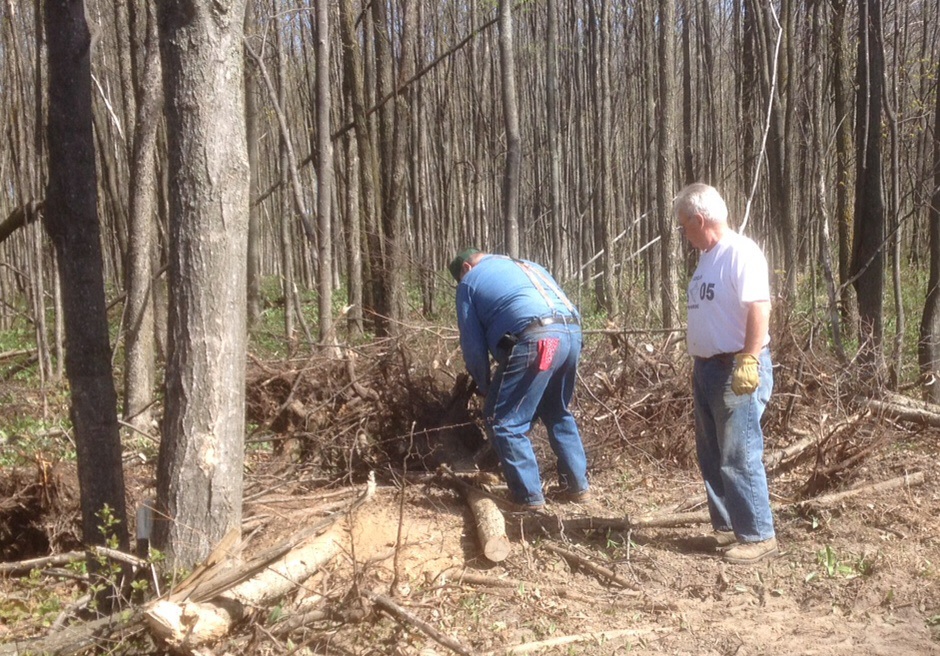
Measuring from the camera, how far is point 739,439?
4.50 metres

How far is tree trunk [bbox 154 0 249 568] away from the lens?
3832 millimetres

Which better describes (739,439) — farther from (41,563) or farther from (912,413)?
(41,563)

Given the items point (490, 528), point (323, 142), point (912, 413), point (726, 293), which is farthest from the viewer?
point (323, 142)

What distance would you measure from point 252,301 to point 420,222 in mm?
7240

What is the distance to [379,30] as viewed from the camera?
11.2m

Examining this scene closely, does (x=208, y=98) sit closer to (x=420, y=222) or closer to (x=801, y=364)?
(x=801, y=364)

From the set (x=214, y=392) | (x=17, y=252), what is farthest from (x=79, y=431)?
(x=17, y=252)

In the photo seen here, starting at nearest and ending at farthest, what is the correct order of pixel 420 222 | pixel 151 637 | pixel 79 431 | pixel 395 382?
1. pixel 151 637
2. pixel 79 431
3. pixel 395 382
4. pixel 420 222

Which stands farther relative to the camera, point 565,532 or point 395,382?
point 395,382

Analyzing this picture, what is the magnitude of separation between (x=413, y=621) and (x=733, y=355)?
81.4 inches

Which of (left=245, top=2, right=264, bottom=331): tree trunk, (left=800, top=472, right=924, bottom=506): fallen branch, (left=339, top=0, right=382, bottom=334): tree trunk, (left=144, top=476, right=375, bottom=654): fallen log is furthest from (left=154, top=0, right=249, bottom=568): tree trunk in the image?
(left=245, top=2, right=264, bottom=331): tree trunk

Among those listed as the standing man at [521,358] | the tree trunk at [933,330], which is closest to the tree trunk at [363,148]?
the standing man at [521,358]

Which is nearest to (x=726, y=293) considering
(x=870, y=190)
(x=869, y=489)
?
(x=869, y=489)

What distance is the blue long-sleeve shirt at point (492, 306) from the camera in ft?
17.3
